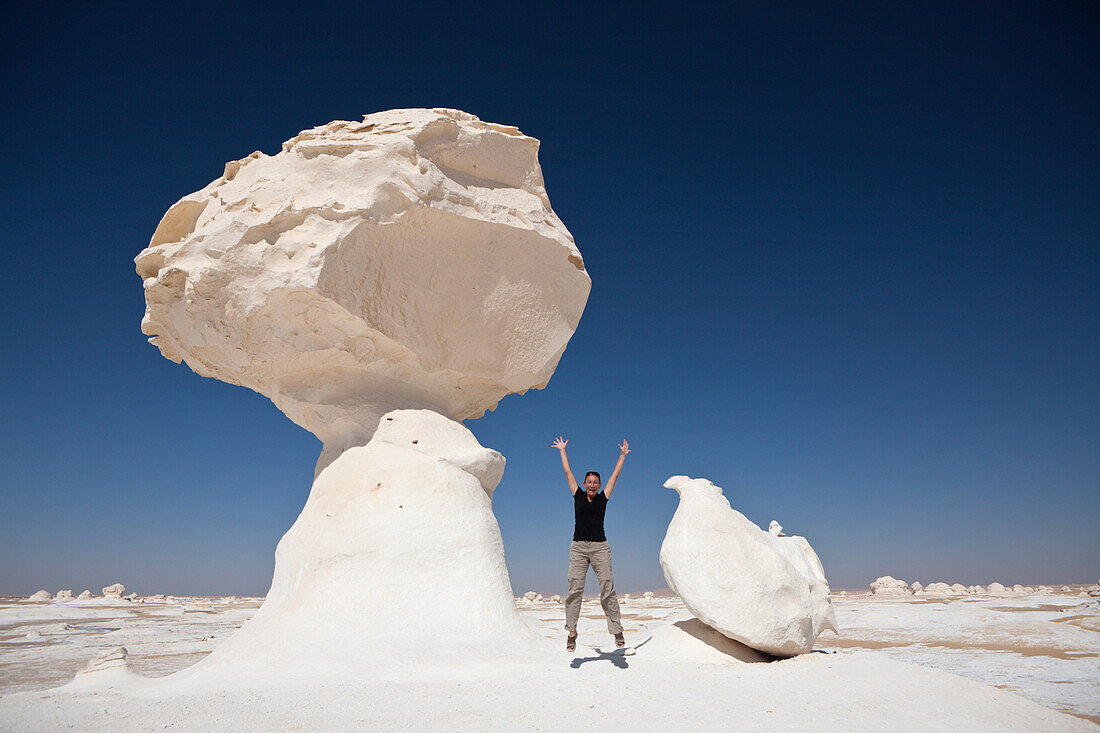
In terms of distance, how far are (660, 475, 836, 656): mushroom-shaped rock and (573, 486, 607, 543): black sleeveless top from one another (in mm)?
1796

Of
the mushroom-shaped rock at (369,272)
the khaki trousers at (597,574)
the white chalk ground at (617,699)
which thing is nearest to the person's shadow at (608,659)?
the white chalk ground at (617,699)

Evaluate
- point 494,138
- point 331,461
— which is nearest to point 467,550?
point 331,461

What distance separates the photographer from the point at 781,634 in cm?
671

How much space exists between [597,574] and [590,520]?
1.65ft

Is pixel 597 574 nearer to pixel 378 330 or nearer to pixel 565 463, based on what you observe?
pixel 565 463

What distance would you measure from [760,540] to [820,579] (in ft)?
4.23

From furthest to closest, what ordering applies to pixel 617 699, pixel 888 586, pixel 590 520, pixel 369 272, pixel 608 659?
1. pixel 888 586
2. pixel 369 272
3. pixel 608 659
4. pixel 590 520
5. pixel 617 699

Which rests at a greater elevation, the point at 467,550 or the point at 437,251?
the point at 437,251

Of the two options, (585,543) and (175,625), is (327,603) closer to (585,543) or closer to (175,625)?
(585,543)

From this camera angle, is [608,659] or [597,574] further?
[608,659]

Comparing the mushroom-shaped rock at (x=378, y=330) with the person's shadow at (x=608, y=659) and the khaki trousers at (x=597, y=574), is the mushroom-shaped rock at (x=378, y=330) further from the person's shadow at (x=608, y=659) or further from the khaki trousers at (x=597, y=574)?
the khaki trousers at (x=597, y=574)

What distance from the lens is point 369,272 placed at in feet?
23.5

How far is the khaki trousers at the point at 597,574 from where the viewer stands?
5727mm

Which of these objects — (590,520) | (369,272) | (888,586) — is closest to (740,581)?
(590,520)
